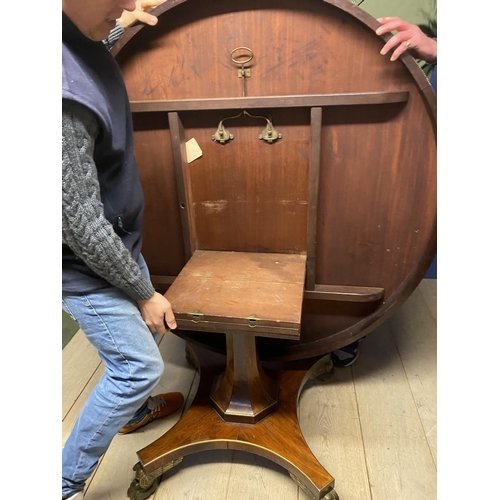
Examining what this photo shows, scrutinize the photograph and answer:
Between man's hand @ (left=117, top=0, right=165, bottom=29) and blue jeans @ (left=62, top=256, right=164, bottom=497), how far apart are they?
0.65 metres

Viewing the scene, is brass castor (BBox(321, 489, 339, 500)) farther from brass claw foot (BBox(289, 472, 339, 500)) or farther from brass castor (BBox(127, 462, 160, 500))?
brass castor (BBox(127, 462, 160, 500))

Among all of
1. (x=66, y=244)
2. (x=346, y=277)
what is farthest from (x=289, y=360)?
(x=66, y=244)

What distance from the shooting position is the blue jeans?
0.90 meters

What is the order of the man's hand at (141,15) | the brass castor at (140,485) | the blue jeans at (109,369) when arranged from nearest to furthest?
the blue jeans at (109,369) < the man's hand at (141,15) < the brass castor at (140,485)

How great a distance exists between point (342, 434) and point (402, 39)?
42.8 inches

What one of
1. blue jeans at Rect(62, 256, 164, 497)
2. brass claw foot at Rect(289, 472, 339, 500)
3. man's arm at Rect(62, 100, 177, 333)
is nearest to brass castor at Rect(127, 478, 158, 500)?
blue jeans at Rect(62, 256, 164, 497)

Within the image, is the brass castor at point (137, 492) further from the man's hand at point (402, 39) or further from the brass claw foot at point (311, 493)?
the man's hand at point (402, 39)

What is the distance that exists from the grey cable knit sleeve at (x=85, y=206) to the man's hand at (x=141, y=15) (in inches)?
16.5

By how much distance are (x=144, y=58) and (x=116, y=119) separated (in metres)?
0.36

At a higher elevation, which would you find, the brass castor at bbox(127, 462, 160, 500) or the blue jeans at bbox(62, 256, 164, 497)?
the blue jeans at bbox(62, 256, 164, 497)

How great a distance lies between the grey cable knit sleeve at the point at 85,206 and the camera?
71 centimetres

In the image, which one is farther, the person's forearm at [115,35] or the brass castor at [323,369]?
the brass castor at [323,369]

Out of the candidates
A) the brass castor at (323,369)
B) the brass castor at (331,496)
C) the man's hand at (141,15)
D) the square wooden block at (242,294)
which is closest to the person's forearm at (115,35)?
the man's hand at (141,15)

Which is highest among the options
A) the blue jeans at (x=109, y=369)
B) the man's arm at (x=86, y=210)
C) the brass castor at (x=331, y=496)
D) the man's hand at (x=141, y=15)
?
the man's hand at (x=141, y=15)
